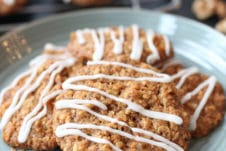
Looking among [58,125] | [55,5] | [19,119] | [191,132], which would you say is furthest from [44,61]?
[55,5]

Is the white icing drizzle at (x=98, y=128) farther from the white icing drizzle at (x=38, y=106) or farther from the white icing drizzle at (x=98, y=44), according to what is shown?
the white icing drizzle at (x=98, y=44)

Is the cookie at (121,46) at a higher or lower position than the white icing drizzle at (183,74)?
higher

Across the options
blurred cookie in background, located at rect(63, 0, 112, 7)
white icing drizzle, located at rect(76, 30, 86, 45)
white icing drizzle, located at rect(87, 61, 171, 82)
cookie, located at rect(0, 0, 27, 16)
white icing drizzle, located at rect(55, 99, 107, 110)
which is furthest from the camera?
blurred cookie in background, located at rect(63, 0, 112, 7)

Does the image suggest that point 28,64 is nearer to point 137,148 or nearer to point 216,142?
point 137,148

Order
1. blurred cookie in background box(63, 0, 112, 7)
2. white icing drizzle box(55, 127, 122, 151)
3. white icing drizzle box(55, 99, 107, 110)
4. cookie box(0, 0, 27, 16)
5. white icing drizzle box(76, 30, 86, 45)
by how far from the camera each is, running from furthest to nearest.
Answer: blurred cookie in background box(63, 0, 112, 7) < cookie box(0, 0, 27, 16) < white icing drizzle box(76, 30, 86, 45) < white icing drizzle box(55, 99, 107, 110) < white icing drizzle box(55, 127, 122, 151)

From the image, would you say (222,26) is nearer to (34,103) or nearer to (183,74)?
(183,74)

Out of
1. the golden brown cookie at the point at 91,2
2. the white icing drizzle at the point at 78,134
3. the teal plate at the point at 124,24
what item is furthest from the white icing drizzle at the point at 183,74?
→ the golden brown cookie at the point at 91,2

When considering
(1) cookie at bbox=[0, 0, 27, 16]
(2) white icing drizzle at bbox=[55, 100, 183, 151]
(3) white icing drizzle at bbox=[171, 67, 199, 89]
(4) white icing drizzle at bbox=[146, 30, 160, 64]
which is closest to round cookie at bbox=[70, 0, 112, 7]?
(1) cookie at bbox=[0, 0, 27, 16]

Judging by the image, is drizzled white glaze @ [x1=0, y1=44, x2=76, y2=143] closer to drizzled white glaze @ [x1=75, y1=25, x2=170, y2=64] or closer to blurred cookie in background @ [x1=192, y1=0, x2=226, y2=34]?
drizzled white glaze @ [x1=75, y1=25, x2=170, y2=64]
